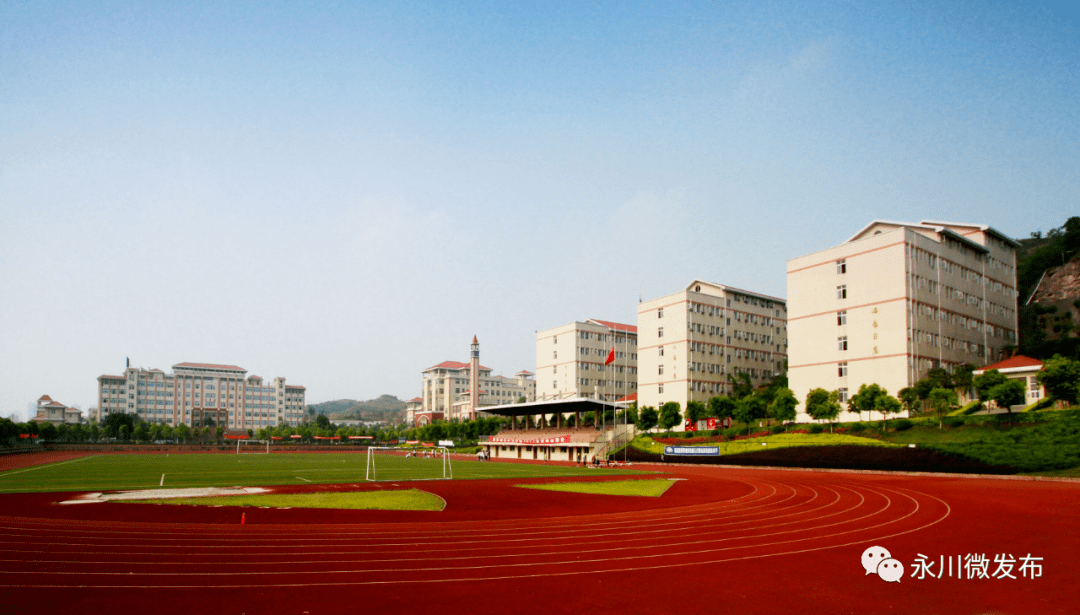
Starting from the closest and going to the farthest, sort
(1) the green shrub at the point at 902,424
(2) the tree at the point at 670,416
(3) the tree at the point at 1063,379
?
(3) the tree at the point at 1063,379 < (1) the green shrub at the point at 902,424 < (2) the tree at the point at 670,416

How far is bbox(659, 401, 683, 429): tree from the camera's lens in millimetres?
75775

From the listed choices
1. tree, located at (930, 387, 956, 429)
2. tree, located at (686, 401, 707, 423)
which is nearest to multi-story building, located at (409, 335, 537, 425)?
tree, located at (686, 401, 707, 423)

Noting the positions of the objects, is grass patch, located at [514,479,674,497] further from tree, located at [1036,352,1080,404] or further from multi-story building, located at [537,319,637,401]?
multi-story building, located at [537,319,637,401]

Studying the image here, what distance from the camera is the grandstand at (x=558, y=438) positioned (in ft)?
240

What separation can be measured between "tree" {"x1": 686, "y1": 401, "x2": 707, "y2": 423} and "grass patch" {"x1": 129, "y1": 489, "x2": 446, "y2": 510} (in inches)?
1954

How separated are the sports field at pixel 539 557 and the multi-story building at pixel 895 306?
39397 mm

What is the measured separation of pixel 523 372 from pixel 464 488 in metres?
157

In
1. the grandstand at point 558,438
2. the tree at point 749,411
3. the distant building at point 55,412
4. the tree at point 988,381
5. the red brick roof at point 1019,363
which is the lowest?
the distant building at point 55,412

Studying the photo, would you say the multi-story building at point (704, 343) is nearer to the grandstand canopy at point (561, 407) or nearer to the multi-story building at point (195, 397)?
the grandstand canopy at point (561, 407)

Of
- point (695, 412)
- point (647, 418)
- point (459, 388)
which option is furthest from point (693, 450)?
point (459, 388)

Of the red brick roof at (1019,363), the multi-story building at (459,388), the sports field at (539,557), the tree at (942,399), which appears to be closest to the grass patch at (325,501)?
the sports field at (539,557)

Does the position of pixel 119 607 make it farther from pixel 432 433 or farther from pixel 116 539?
pixel 432 433

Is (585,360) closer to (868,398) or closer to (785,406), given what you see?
(785,406)

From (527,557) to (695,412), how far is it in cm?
6210
